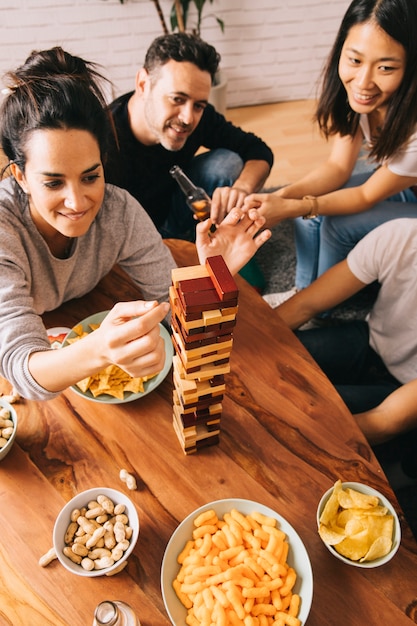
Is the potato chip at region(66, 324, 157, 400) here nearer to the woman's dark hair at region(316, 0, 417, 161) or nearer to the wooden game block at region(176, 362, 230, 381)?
the wooden game block at region(176, 362, 230, 381)

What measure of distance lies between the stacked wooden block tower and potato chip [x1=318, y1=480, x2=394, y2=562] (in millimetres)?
279

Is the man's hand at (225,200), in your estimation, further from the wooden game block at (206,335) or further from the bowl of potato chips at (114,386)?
the wooden game block at (206,335)

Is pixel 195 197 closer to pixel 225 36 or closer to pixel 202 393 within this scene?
pixel 202 393

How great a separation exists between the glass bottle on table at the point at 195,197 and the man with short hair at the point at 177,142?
7 centimetres

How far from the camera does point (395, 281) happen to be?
4.77 ft

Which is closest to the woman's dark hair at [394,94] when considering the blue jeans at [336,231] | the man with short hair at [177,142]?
the blue jeans at [336,231]

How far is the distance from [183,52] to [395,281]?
3.49 feet

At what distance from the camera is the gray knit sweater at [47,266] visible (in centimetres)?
98

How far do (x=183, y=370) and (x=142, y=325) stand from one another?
108 millimetres

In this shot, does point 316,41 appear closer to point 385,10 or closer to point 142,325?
point 385,10

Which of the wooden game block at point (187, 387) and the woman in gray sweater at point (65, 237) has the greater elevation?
the woman in gray sweater at point (65, 237)

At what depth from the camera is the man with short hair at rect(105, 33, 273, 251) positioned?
5.38 feet

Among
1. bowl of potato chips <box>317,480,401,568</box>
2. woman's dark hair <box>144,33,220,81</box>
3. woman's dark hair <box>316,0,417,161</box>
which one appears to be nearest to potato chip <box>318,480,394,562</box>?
bowl of potato chips <box>317,480,401,568</box>

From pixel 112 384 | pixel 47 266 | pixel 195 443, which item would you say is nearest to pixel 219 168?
pixel 47 266
